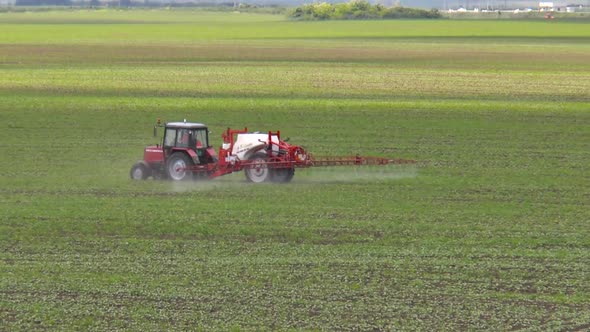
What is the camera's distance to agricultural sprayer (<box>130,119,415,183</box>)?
26.7m

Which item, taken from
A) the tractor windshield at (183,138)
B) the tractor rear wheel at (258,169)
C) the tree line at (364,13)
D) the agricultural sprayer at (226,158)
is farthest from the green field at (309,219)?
the tree line at (364,13)

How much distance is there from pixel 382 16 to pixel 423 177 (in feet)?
560

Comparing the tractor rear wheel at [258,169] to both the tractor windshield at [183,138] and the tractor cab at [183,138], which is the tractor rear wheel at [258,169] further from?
the tractor windshield at [183,138]

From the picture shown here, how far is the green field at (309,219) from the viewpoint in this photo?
53.2 feet

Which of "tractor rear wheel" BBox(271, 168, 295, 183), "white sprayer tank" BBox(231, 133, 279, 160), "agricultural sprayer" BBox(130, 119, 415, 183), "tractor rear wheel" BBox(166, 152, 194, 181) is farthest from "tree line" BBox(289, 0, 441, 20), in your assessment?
"tractor rear wheel" BBox(271, 168, 295, 183)

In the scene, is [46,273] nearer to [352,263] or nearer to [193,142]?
[352,263]

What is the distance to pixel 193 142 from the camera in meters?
27.3

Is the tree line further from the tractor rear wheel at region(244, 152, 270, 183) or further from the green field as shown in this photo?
the tractor rear wheel at region(244, 152, 270, 183)

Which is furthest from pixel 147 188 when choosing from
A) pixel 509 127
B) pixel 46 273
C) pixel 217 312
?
pixel 509 127

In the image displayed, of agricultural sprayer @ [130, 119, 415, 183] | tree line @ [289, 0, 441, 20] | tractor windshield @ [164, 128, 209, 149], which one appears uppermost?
tree line @ [289, 0, 441, 20]

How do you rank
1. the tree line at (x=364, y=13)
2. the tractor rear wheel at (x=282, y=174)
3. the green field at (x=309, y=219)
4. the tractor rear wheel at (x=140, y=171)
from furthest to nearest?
1. the tree line at (x=364, y=13)
2. the tractor rear wheel at (x=140, y=171)
3. the tractor rear wheel at (x=282, y=174)
4. the green field at (x=309, y=219)

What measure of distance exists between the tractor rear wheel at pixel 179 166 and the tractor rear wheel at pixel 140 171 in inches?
22.7

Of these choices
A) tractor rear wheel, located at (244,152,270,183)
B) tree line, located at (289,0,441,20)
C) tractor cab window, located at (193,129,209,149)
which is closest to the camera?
tractor rear wheel, located at (244,152,270,183)

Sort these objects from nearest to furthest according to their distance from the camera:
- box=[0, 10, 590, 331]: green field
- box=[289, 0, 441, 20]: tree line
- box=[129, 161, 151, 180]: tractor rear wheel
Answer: box=[0, 10, 590, 331]: green field → box=[129, 161, 151, 180]: tractor rear wheel → box=[289, 0, 441, 20]: tree line
